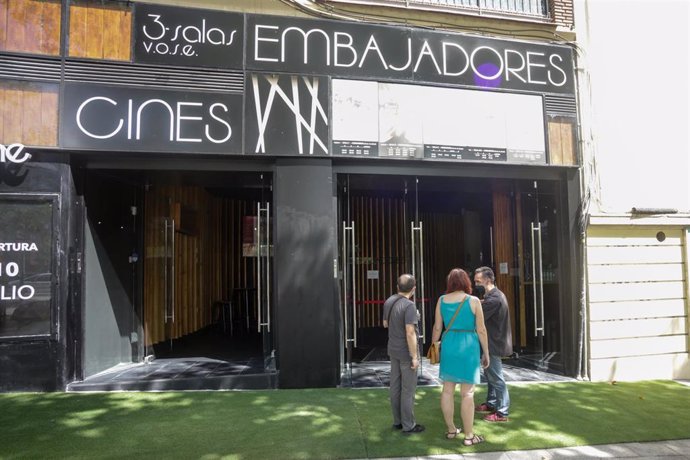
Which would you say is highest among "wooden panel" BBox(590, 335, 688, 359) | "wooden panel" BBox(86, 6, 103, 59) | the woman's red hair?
"wooden panel" BBox(86, 6, 103, 59)

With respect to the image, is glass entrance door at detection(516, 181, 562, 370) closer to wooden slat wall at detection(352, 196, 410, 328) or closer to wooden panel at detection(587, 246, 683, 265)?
wooden panel at detection(587, 246, 683, 265)

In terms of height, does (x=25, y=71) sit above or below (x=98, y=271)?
above

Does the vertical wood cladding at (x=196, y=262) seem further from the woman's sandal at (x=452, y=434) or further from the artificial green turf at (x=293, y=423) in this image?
the woman's sandal at (x=452, y=434)

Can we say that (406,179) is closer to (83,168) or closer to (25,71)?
(83,168)

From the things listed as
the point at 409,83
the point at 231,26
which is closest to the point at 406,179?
the point at 409,83

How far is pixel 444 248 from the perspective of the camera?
11.0 meters

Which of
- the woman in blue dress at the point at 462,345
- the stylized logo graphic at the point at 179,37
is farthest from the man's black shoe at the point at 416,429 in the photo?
the stylized logo graphic at the point at 179,37

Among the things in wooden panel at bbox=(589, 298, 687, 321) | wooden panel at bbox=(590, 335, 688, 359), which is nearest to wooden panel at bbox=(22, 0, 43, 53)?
wooden panel at bbox=(589, 298, 687, 321)

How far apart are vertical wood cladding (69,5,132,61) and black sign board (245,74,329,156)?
1.80 m

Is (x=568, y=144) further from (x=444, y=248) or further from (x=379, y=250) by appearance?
(x=379, y=250)

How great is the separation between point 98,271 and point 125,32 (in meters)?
3.49

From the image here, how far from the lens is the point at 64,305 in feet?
20.1

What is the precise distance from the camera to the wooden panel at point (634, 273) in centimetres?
730

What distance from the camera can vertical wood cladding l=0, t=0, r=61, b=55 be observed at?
6.08m
